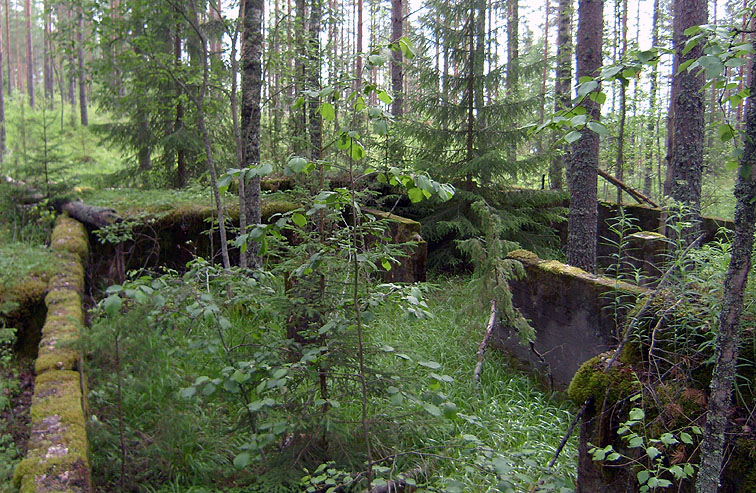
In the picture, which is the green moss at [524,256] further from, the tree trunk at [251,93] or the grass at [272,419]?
the tree trunk at [251,93]

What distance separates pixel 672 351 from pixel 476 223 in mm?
7187

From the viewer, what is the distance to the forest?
247 cm

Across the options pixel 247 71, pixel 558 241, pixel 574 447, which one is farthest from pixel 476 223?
pixel 574 447

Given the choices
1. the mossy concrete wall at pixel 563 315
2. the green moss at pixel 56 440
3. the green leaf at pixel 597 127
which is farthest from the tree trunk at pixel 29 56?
the green leaf at pixel 597 127

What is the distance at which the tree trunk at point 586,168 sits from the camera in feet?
23.2

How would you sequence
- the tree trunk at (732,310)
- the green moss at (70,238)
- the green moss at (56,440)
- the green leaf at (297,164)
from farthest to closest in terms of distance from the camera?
1. the green moss at (70,238)
2. the green moss at (56,440)
3. the green leaf at (297,164)
4. the tree trunk at (732,310)

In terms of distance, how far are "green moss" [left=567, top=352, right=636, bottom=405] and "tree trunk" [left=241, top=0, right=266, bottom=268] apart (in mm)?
4456

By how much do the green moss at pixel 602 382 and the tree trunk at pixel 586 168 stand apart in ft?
14.3

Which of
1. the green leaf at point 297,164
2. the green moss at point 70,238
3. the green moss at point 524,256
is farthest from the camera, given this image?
the green moss at point 70,238

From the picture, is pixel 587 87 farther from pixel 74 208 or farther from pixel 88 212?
pixel 74 208

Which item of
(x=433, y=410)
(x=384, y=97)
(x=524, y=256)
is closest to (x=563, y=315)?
(x=524, y=256)

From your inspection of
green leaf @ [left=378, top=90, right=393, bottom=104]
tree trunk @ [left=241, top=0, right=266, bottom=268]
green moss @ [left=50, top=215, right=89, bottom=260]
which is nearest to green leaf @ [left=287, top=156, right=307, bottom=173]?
green leaf @ [left=378, top=90, right=393, bottom=104]

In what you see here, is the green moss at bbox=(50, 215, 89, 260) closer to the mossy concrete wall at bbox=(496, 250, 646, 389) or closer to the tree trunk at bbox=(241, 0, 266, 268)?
the tree trunk at bbox=(241, 0, 266, 268)

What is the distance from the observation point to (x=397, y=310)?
21.6ft
